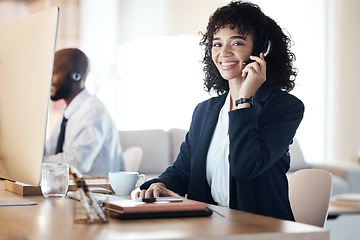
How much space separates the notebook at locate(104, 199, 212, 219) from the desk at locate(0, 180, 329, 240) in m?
0.02

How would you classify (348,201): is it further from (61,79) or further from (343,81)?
(343,81)

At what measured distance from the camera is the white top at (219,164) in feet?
7.89

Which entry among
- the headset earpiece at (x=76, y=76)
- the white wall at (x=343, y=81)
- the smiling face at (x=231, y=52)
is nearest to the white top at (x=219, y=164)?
the smiling face at (x=231, y=52)

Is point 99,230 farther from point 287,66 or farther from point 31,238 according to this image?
point 287,66

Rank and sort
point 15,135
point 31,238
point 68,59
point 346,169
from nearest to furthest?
point 31,238 → point 15,135 → point 68,59 → point 346,169

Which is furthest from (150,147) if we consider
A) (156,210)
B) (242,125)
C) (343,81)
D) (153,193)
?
(156,210)

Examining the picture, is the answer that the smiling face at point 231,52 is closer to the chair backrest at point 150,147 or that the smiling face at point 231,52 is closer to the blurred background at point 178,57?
the chair backrest at point 150,147

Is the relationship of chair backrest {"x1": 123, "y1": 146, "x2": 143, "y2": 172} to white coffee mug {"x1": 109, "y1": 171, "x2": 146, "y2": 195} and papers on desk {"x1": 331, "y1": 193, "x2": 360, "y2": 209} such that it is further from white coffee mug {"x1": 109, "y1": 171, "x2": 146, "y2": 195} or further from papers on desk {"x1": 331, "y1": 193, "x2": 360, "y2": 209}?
white coffee mug {"x1": 109, "y1": 171, "x2": 146, "y2": 195}

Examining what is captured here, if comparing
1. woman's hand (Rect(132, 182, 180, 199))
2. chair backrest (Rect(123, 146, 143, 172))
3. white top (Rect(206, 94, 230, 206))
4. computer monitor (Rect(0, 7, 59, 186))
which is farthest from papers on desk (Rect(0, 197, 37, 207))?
chair backrest (Rect(123, 146, 143, 172))

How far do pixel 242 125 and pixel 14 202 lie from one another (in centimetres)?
74

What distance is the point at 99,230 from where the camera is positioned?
135 centimetres

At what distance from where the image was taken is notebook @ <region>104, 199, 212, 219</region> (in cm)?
149

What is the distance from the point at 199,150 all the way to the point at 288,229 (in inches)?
45.3

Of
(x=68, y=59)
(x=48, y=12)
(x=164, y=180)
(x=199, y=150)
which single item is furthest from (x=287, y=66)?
(x=68, y=59)
